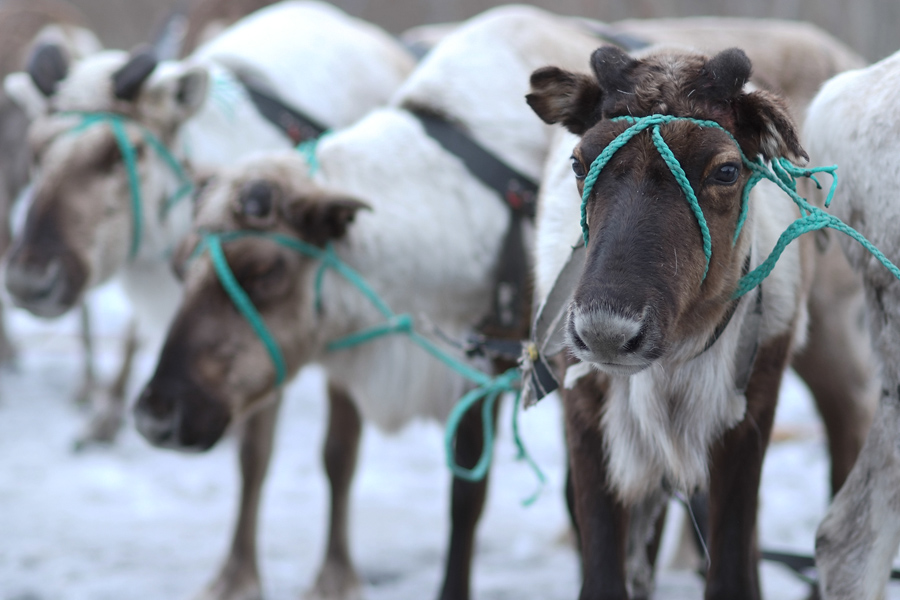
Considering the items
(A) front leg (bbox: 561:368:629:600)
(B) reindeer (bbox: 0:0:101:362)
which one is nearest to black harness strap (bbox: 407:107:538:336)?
→ (A) front leg (bbox: 561:368:629:600)

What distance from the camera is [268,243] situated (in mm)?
2695

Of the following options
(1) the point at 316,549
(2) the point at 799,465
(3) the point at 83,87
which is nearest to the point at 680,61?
(3) the point at 83,87

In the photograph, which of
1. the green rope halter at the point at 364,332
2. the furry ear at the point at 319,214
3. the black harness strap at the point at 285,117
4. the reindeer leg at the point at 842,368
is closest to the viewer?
the green rope halter at the point at 364,332

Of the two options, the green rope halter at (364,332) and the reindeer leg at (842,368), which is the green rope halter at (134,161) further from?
the reindeer leg at (842,368)

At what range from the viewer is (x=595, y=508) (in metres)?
1.97

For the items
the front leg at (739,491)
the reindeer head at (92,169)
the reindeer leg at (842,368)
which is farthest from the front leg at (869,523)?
the reindeer head at (92,169)

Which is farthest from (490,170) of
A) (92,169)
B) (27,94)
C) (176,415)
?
(27,94)

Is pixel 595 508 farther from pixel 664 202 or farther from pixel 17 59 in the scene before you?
pixel 17 59

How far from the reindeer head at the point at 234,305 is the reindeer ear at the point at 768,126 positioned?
1251mm

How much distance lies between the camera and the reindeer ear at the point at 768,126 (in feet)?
5.37

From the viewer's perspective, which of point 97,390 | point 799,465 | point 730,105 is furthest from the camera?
point 97,390

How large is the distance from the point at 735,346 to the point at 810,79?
1573 millimetres

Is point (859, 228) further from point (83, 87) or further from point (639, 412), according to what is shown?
point (83, 87)

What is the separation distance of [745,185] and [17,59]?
194 inches
